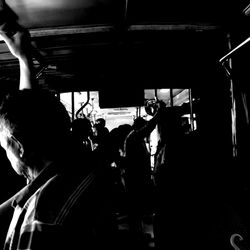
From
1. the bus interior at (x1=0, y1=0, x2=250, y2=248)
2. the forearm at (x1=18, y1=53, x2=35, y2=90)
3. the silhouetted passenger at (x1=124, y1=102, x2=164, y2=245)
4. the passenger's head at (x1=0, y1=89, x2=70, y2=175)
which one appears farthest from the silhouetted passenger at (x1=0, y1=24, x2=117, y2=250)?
the silhouetted passenger at (x1=124, y1=102, x2=164, y2=245)

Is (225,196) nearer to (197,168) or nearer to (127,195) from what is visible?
(197,168)

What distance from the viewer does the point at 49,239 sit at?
1026mm

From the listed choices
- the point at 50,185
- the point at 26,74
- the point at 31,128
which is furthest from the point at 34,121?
the point at 26,74

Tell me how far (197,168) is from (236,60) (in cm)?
148

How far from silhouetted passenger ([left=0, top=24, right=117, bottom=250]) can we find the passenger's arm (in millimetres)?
676

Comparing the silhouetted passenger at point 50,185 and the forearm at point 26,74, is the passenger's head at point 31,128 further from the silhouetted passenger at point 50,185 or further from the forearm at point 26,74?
the forearm at point 26,74

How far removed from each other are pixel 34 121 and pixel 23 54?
110 cm

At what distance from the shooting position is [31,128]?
1.46 metres

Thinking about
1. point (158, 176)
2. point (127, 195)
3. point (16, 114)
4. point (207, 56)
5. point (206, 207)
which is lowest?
point (127, 195)

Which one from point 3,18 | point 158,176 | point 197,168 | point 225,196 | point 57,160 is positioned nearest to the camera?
point 57,160

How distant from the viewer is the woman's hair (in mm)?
1459

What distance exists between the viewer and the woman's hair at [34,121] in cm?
146

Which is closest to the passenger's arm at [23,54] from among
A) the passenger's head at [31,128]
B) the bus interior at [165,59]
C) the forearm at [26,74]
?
the forearm at [26,74]

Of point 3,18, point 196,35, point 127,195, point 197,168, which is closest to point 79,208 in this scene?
point 3,18
